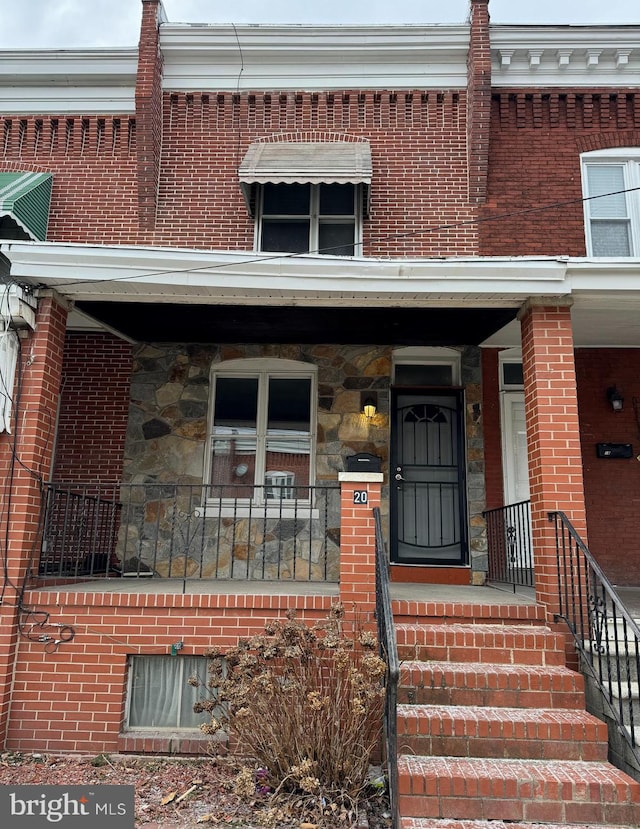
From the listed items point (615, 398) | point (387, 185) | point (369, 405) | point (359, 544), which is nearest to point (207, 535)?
point (369, 405)

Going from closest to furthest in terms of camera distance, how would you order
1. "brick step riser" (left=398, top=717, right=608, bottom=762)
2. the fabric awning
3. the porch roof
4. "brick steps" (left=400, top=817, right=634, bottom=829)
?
"brick steps" (left=400, top=817, right=634, bottom=829), "brick step riser" (left=398, top=717, right=608, bottom=762), the porch roof, the fabric awning

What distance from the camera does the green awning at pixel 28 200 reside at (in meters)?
6.79

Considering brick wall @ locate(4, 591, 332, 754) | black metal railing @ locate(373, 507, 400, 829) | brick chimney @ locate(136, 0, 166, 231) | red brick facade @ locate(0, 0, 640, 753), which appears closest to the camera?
black metal railing @ locate(373, 507, 400, 829)

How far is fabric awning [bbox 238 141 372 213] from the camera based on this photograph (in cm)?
707

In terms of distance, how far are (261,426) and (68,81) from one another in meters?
5.11

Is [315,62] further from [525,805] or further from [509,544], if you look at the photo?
[525,805]

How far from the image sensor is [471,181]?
7.56 m

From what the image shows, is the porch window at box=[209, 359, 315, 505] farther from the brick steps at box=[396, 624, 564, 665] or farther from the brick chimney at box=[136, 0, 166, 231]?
the brick steps at box=[396, 624, 564, 665]

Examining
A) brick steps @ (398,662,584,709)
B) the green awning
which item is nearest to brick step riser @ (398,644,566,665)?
brick steps @ (398,662,584,709)

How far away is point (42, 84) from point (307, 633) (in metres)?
7.75

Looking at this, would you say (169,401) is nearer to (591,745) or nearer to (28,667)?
(28,667)

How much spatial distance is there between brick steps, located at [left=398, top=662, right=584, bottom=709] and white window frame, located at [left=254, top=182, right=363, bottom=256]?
4.99m

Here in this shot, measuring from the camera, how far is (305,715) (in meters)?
3.91

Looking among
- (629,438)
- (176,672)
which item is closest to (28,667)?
(176,672)
